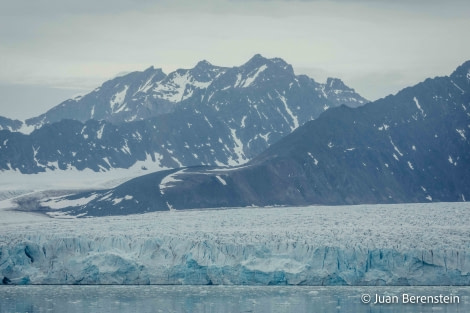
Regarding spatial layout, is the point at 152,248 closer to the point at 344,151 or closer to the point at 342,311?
the point at 342,311

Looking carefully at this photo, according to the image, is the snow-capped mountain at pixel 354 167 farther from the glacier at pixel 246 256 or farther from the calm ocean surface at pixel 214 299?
the calm ocean surface at pixel 214 299

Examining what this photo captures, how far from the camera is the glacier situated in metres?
57.4

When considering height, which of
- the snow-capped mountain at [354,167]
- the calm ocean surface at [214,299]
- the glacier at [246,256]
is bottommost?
the calm ocean surface at [214,299]

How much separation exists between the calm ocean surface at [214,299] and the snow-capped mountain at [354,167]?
95.5 metres

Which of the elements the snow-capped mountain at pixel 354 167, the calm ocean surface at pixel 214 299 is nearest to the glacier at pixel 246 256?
the calm ocean surface at pixel 214 299

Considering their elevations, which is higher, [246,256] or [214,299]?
Answer: [246,256]

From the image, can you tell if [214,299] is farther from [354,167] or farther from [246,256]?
[354,167]

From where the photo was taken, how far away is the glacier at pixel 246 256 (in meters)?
57.4

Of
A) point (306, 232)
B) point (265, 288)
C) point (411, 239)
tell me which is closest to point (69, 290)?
point (265, 288)

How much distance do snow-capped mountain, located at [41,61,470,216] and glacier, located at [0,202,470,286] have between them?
90151 millimetres

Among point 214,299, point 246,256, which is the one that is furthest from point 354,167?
point 214,299

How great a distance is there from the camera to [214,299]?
52.8m

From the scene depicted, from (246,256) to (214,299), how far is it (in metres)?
6.83

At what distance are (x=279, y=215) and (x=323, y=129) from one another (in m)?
112
